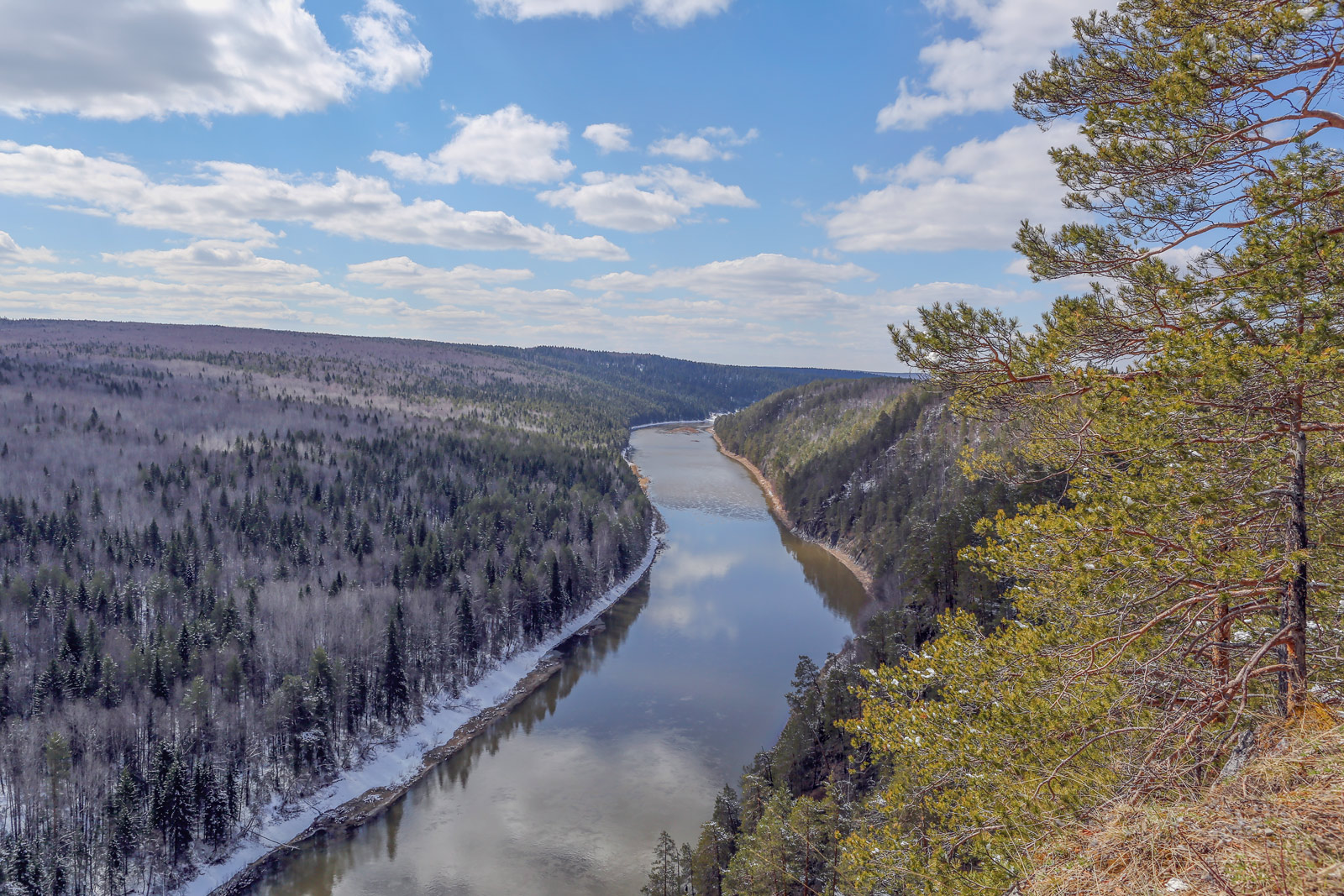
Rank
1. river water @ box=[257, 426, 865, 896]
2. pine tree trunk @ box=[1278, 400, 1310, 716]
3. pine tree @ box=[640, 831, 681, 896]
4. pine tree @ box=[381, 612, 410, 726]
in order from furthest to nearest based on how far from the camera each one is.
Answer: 1. pine tree @ box=[381, 612, 410, 726]
2. river water @ box=[257, 426, 865, 896]
3. pine tree @ box=[640, 831, 681, 896]
4. pine tree trunk @ box=[1278, 400, 1310, 716]

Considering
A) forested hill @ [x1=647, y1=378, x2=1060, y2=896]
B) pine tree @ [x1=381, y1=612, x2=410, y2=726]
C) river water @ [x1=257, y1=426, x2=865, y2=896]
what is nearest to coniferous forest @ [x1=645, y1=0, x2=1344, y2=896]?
forested hill @ [x1=647, y1=378, x2=1060, y2=896]

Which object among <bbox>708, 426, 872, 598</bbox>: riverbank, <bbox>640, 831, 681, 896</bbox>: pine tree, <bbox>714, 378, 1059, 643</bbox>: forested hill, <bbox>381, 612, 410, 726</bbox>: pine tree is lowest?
<bbox>381, 612, 410, 726</bbox>: pine tree

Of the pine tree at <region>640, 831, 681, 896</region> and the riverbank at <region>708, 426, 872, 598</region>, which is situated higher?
the riverbank at <region>708, 426, 872, 598</region>

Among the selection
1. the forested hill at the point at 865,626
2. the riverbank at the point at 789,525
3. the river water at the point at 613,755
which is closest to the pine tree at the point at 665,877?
the forested hill at the point at 865,626

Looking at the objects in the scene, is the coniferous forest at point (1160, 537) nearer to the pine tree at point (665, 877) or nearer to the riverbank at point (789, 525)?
the pine tree at point (665, 877)

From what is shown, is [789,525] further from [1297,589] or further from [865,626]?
[1297,589]

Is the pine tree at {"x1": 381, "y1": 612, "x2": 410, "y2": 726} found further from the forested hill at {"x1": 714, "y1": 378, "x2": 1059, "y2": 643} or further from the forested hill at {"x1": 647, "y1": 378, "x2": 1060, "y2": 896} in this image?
the forested hill at {"x1": 714, "y1": 378, "x2": 1059, "y2": 643}

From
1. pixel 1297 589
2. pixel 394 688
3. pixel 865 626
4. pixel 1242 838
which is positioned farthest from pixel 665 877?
pixel 394 688
